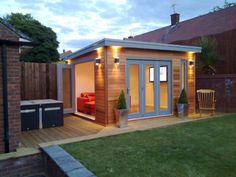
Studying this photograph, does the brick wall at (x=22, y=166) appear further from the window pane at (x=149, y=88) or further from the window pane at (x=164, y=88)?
the window pane at (x=164, y=88)

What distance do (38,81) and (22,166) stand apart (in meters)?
4.78

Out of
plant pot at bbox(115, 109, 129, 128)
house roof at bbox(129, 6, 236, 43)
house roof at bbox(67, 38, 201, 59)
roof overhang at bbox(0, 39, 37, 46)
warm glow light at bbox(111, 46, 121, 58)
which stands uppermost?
house roof at bbox(129, 6, 236, 43)

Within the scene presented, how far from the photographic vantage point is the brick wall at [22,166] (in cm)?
416

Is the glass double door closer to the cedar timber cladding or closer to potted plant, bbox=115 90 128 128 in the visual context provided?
potted plant, bbox=115 90 128 128

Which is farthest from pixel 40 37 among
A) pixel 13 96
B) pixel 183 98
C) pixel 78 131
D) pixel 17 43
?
pixel 13 96

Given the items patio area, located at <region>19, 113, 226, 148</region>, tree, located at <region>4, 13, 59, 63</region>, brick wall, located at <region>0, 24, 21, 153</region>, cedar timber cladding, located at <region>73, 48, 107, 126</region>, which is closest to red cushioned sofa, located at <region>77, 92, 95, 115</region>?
patio area, located at <region>19, 113, 226, 148</region>

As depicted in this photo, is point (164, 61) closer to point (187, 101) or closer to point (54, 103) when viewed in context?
point (187, 101)

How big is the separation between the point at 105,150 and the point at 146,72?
154 inches

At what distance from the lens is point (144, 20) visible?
2055 cm

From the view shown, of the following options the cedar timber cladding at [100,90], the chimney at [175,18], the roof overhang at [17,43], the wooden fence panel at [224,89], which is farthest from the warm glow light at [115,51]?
the chimney at [175,18]

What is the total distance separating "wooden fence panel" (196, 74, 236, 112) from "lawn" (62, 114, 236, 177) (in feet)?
11.0

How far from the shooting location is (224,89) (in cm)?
929

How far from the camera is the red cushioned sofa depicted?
8.70 metres

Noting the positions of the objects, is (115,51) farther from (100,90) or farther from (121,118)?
(121,118)
